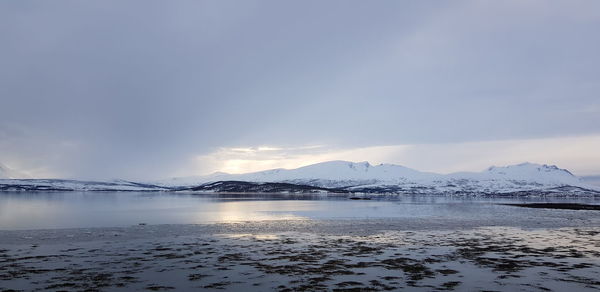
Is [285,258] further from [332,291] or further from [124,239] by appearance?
[124,239]

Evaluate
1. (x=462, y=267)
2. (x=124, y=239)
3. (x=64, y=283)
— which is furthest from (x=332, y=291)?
(x=124, y=239)

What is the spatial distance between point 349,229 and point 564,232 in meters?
22.3

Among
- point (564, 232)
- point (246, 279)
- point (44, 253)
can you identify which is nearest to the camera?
point (246, 279)

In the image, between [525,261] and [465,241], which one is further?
[465,241]

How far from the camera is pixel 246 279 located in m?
21.4

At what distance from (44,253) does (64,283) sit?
34.8 ft

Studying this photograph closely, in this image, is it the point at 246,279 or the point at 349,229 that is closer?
the point at 246,279

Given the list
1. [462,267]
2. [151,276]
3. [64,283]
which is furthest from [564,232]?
[64,283]

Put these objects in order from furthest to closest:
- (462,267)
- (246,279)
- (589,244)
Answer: (589,244) → (462,267) → (246,279)

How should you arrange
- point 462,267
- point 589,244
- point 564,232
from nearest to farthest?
point 462,267 → point 589,244 → point 564,232

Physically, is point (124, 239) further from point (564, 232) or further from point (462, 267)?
point (564, 232)

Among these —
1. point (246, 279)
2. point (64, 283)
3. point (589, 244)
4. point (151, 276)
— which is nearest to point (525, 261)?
point (589, 244)

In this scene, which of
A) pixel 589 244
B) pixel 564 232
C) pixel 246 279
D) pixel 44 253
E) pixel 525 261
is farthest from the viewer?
pixel 564 232

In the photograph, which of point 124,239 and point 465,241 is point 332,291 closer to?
point 465,241
